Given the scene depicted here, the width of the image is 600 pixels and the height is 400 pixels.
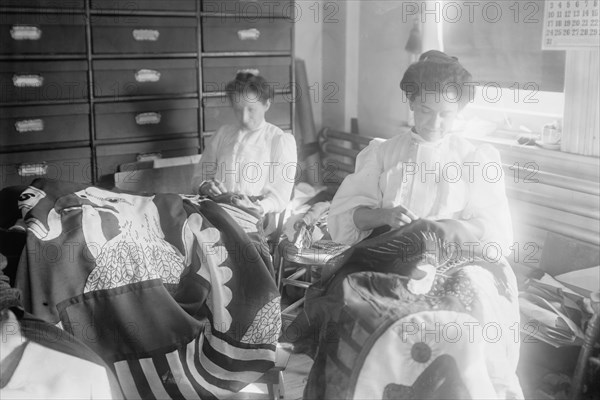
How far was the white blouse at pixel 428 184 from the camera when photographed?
2529 millimetres

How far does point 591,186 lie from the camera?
3266 mm

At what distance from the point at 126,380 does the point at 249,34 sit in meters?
2.47

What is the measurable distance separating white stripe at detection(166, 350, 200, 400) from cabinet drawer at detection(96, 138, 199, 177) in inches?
67.5

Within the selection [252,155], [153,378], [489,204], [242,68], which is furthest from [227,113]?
[489,204]

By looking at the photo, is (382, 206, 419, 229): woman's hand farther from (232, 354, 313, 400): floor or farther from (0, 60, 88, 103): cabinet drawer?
(0, 60, 88, 103): cabinet drawer

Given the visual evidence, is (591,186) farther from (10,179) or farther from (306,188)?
(10,179)

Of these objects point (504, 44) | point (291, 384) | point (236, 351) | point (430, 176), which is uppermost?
point (504, 44)

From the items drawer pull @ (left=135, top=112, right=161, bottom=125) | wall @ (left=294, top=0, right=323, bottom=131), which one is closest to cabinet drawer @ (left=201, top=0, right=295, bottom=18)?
wall @ (left=294, top=0, right=323, bottom=131)

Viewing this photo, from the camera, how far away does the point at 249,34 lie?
4.56m

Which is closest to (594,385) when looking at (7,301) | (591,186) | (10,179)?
(591,186)

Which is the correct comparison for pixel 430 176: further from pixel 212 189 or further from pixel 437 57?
pixel 212 189

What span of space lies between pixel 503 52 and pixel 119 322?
2.40 m

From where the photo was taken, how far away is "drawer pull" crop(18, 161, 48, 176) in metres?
3.99

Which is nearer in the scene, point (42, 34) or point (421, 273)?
point (421, 273)
